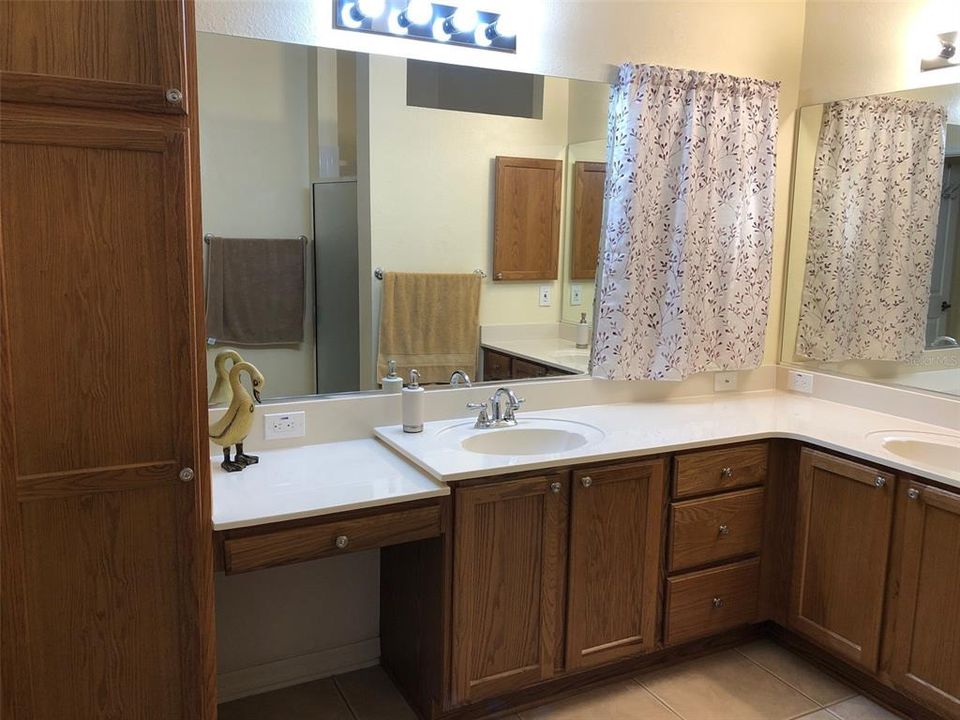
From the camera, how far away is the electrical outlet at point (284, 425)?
2.44 metres

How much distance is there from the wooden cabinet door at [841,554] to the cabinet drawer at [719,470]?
0.15m

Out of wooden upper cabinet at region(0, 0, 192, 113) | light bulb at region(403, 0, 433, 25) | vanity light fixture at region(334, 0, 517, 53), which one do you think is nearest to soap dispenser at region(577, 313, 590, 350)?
vanity light fixture at region(334, 0, 517, 53)

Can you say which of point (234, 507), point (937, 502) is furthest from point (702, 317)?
point (234, 507)

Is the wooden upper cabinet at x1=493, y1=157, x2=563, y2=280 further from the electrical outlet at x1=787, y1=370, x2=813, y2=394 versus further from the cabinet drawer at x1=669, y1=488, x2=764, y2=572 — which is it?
the electrical outlet at x1=787, y1=370, x2=813, y2=394

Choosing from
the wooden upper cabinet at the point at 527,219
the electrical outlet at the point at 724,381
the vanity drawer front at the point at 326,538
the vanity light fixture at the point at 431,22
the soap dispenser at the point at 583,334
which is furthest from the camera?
the electrical outlet at the point at 724,381

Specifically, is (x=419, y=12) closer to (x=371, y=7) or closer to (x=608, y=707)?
(x=371, y=7)

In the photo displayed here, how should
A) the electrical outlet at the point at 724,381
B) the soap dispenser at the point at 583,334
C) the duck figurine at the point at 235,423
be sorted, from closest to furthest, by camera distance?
the duck figurine at the point at 235,423, the soap dispenser at the point at 583,334, the electrical outlet at the point at 724,381

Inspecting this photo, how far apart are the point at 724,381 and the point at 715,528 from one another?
79 centimetres

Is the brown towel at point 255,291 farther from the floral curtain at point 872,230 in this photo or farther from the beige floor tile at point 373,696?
the floral curtain at point 872,230

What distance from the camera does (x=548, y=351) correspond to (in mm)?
2934

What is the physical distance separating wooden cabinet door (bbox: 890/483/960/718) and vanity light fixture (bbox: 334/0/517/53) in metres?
1.90

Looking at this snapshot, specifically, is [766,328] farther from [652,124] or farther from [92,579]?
[92,579]

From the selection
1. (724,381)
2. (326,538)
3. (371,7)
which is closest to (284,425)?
(326,538)

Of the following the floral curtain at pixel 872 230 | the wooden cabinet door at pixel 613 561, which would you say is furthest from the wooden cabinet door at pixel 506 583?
the floral curtain at pixel 872 230
